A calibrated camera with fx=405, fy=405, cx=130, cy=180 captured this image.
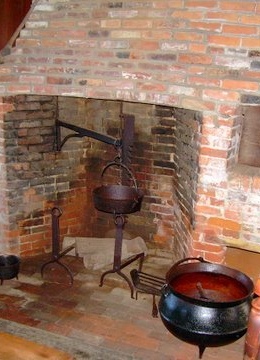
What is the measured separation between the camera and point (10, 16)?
13.8 feet

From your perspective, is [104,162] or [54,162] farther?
[104,162]

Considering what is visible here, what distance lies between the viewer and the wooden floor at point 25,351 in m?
3.00

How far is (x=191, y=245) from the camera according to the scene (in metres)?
3.75

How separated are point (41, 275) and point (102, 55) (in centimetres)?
237

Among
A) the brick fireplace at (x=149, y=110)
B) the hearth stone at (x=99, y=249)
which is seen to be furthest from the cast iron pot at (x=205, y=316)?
the hearth stone at (x=99, y=249)

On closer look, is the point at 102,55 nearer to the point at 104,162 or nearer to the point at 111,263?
the point at 104,162

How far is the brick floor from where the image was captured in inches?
129

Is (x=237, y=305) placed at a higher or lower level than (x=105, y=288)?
higher

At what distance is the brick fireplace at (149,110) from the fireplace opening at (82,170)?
1cm

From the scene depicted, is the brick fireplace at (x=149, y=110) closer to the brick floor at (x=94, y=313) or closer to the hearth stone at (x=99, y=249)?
the hearth stone at (x=99, y=249)

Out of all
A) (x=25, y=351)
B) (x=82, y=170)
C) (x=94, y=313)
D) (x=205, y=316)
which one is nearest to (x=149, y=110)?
(x=82, y=170)

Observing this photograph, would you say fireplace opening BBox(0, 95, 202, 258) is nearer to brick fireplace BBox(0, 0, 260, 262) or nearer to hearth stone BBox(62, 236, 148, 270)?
brick fireplace BBox(0, 0, 260, 262)

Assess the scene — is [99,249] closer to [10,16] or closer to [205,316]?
[205,316]

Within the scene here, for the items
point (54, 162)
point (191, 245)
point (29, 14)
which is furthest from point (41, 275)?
point (29, 14)
